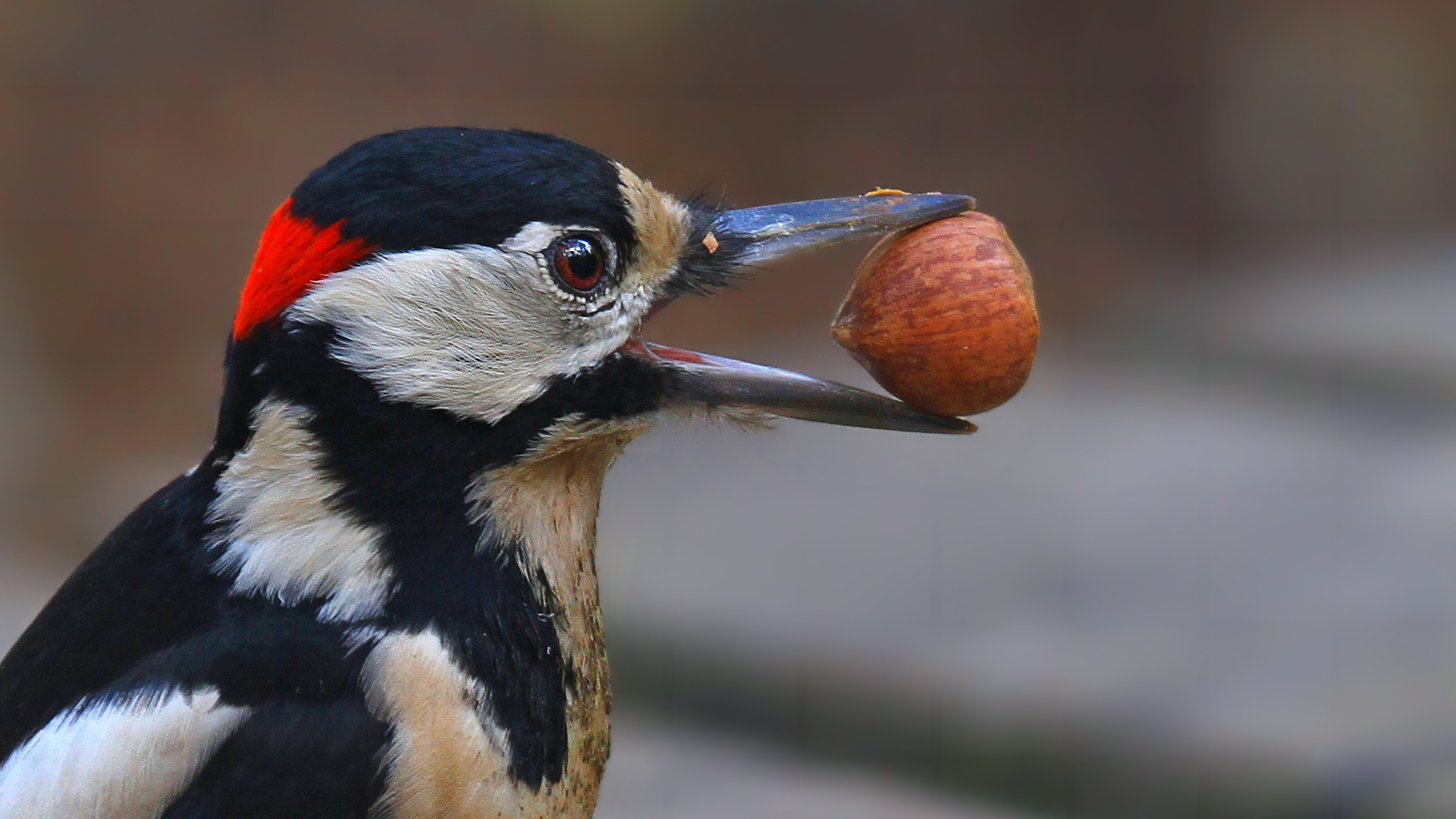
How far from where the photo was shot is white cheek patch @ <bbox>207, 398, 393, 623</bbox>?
6.37 ft

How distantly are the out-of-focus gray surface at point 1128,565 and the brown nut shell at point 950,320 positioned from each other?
65.2 inches

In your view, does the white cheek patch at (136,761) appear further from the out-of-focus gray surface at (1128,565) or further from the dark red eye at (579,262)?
the out-of-focus gray surface at (1128,565)

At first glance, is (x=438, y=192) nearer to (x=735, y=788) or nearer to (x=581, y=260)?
(x=581, y=260)

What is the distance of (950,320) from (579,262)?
1.68 ft

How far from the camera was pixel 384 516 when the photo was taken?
195 cm

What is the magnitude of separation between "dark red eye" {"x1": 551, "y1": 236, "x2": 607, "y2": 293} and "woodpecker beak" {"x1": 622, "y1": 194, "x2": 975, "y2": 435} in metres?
0.11

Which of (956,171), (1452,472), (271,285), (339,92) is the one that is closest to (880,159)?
(956,171)

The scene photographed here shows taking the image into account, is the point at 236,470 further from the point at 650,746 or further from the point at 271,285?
the point at 650,746

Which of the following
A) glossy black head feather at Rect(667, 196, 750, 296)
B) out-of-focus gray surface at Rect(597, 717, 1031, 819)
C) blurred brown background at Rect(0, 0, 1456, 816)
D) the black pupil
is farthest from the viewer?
blurred brown background at Rect(0, 0, 1456, 816)

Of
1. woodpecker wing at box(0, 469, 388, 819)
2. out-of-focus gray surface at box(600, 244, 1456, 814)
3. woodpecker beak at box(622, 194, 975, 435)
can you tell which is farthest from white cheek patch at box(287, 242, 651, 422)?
out-of-focus gray surface at box(600, 244, 1456, 814)

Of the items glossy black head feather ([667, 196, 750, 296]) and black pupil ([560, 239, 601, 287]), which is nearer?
black pupil ([560, 239, 601, 287])

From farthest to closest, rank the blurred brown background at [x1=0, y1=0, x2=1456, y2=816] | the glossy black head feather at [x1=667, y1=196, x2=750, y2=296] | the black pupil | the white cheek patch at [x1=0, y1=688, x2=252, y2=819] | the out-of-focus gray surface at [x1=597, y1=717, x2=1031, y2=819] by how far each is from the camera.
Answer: the blurred brown background at [x1=0, y1=0, x2=1456, y2=816] → the out-of-focus gray surface at [x1=597, y1=717, x2=1031, y2=819] → the glossy black head feather at [x1=667, y1=196, x2=750, y2=296] → the black pupil → the white cheek patch at [x1=0, y1=688, x2=252, y2=819]

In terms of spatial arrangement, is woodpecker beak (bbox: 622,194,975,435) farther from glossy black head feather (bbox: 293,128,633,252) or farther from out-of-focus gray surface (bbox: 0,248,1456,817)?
out-of-focus gray surface (bbox: 0,248,1456,817)

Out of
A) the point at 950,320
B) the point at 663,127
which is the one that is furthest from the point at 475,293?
the point at 663,127
